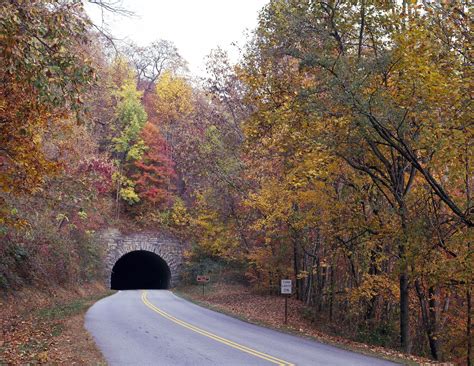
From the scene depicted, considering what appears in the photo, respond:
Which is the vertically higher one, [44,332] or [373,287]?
[373,287]

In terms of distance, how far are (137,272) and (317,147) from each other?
4022cm

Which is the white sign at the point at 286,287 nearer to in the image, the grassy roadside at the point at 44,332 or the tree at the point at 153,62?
the grassy roadside at the point at 44,332

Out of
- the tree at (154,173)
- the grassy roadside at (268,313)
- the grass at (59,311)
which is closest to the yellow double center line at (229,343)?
the grassy roadside at (268,313)

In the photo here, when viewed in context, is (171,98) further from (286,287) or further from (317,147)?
(317,147)

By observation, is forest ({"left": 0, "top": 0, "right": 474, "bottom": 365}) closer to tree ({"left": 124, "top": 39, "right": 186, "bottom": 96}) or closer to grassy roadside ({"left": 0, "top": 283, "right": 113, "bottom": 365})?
grassy roadside ({"left": 0, "top": 283, "right": 113, "bottom": 365})

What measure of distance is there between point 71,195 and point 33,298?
399 inches

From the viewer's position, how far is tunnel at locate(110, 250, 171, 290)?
1706 inches

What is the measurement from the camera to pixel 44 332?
12133 mm

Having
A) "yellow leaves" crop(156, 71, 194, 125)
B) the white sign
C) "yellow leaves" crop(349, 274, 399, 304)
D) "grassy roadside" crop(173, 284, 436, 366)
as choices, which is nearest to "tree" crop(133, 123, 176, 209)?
"yellow leaves" crop(156, 71, 194, 125)

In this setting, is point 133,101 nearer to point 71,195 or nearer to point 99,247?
point 99,247

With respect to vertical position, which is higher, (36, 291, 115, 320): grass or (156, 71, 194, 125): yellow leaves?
(156, 71, 194, 125): yellow leaves

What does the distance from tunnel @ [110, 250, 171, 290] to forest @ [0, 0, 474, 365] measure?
16912 mm

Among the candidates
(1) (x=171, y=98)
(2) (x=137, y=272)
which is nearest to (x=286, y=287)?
(1) (x=171, y=98)

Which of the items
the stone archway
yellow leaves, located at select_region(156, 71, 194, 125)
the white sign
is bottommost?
the white sign
